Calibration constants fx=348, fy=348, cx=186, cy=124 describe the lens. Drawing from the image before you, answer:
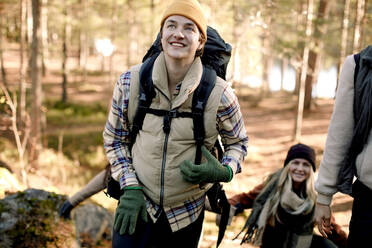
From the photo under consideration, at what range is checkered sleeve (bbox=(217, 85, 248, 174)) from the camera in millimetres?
2154

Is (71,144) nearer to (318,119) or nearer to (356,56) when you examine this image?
(318,119)

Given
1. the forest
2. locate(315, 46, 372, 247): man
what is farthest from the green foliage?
locate(315, 46, 372, 247): man

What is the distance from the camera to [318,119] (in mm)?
16562

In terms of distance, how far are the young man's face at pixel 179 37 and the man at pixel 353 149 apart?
877 millimetres

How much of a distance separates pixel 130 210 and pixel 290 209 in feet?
7.13

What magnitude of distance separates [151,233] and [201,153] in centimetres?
61

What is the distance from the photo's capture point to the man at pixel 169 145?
2.07 meters

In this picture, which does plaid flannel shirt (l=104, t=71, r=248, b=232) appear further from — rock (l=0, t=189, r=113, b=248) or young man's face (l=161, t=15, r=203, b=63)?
rock (l=0, t=189, r=113, b=248)

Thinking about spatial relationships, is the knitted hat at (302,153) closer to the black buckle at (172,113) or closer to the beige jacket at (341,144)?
the beige jacket at (341,144)

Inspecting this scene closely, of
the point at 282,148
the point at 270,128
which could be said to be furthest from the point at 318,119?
the point at 282,148

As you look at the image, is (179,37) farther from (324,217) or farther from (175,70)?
(324,217)

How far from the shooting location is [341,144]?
1.92 metres

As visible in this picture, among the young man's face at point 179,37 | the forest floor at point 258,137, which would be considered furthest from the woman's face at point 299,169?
the young man's face at point 179,37

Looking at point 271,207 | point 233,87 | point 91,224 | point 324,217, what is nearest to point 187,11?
point 324,217
